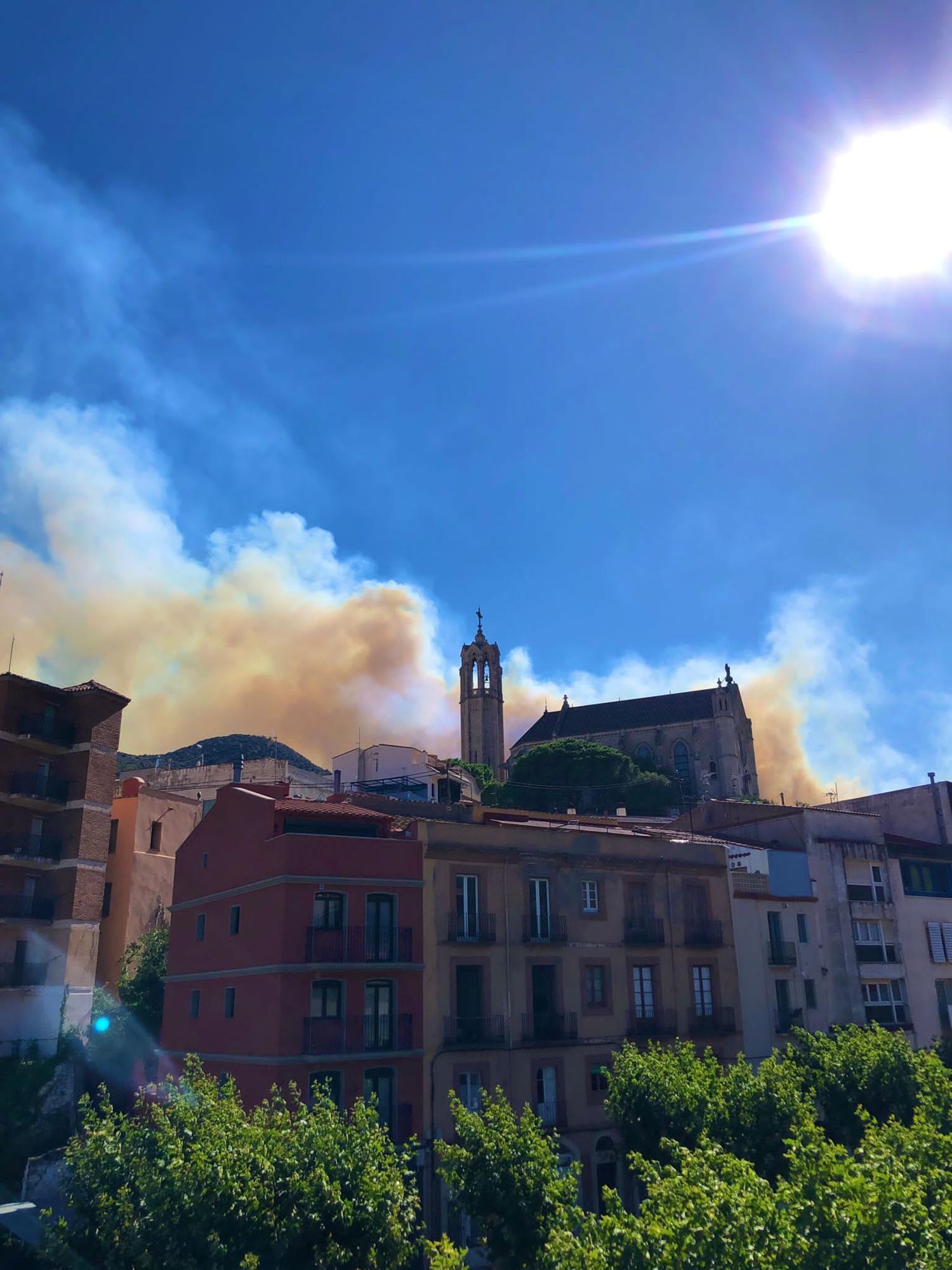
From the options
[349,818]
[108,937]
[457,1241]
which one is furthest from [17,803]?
[457,1241]

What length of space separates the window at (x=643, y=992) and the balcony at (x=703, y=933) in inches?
89.5

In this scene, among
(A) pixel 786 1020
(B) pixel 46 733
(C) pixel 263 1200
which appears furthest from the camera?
(B) pixel 46 733

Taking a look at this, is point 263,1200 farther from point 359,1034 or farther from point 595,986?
point 595,986

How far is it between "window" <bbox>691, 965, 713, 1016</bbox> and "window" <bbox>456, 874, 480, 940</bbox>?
1019 cm

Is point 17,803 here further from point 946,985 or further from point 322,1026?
point 946,985

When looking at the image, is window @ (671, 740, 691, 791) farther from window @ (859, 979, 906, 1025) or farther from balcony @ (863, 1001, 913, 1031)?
balcony @ (863, 1001, 913, 1031)

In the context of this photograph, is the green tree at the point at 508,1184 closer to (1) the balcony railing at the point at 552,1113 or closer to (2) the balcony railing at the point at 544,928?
(1) the balcony railing at the point at 552,1113

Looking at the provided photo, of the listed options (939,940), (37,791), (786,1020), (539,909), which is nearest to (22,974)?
(37,791)

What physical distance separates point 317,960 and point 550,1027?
8.97 meters

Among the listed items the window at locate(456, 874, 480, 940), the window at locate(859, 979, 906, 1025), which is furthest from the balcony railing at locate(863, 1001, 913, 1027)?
the window at locate(456, 874, 480, 940)

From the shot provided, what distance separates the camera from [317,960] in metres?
32.2

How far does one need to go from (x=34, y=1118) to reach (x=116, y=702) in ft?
60.0

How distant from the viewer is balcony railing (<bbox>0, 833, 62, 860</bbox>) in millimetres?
43969

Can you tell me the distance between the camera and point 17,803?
45.0 m
